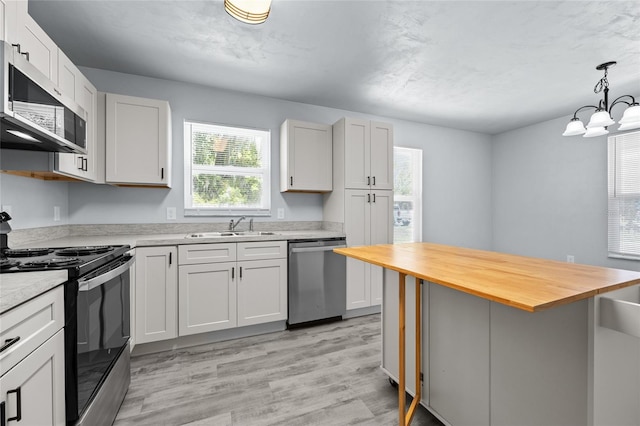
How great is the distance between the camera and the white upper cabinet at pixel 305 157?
10.8 feet

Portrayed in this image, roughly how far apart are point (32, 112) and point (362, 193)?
2.83m

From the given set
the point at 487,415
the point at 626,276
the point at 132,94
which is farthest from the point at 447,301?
the point at 132,94

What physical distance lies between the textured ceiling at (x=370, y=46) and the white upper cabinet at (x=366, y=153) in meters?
0.42

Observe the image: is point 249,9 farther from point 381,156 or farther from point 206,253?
point 381,156

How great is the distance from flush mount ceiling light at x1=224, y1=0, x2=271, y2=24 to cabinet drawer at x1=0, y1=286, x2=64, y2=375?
176 centimetres

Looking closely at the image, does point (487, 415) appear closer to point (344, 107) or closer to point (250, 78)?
point (250, 78)

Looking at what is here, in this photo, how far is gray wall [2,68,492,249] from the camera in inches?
109

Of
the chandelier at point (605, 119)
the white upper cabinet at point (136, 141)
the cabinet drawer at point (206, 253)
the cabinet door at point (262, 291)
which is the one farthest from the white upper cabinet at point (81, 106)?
the chandelier at point (605, 119)

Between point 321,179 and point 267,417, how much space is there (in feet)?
8.04

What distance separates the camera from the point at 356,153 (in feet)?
11.0

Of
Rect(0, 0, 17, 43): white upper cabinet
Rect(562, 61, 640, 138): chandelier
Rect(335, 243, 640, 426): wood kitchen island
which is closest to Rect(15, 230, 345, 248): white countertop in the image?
Rect(0, 0, 17, 43): white upper cabinet

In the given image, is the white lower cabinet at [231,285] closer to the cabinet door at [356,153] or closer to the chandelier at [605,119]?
the cabinet door at [356,153]

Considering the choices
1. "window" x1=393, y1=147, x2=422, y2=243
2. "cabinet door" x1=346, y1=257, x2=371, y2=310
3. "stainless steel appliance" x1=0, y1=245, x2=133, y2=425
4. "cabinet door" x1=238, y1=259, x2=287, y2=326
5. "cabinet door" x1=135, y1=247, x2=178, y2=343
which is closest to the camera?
"stainless steel appliance" x1=0, y1=245, x2=133, y2=425

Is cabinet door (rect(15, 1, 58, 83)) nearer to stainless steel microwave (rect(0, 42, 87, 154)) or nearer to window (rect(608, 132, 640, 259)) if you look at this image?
stainless steel microwave (rect(0, 42, 87, 154))
